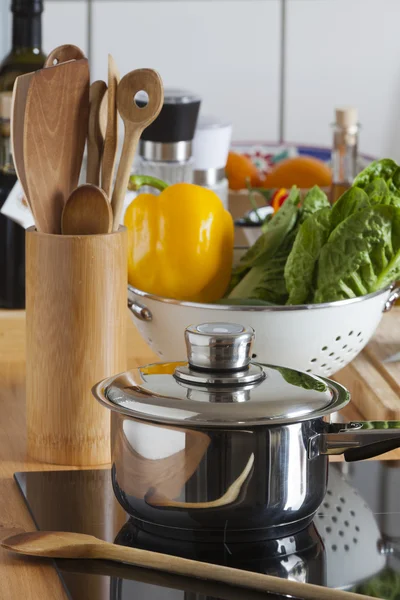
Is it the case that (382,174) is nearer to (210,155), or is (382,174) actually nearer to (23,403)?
(23,403)

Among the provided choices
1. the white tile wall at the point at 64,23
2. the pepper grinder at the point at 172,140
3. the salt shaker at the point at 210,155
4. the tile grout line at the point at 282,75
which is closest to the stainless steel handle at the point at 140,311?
the pepper grinder at the point at 172,140

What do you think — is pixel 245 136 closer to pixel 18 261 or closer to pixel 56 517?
pixel 18 261

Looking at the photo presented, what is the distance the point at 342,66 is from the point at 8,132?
2.81 metres

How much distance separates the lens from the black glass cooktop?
22.3 inches

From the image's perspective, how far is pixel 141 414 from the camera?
1.98 ft

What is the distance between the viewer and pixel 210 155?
57.8 inches

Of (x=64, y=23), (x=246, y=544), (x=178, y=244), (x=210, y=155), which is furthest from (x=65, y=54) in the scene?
(x=64, y=23)

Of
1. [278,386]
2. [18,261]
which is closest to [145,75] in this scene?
[278,386]

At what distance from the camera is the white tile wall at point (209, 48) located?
3.60m

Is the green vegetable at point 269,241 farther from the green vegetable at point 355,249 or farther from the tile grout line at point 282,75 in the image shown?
the tile grout line at point 282,75

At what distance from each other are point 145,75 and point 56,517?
1.10 feet

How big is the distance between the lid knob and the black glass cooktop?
11 centimetres

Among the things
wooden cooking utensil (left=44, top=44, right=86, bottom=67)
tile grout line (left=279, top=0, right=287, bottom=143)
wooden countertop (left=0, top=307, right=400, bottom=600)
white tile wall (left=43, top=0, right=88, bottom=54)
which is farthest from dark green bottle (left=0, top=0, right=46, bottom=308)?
tile grout line (left=279, top=0, right=287, bottom=143)

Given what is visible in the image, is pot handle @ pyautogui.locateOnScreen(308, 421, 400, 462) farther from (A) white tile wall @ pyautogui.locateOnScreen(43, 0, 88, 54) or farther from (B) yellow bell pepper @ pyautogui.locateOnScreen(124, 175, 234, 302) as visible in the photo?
(A) white tile wall @ pyautogui.locateOnScreen(43, 0, 88, 54)
